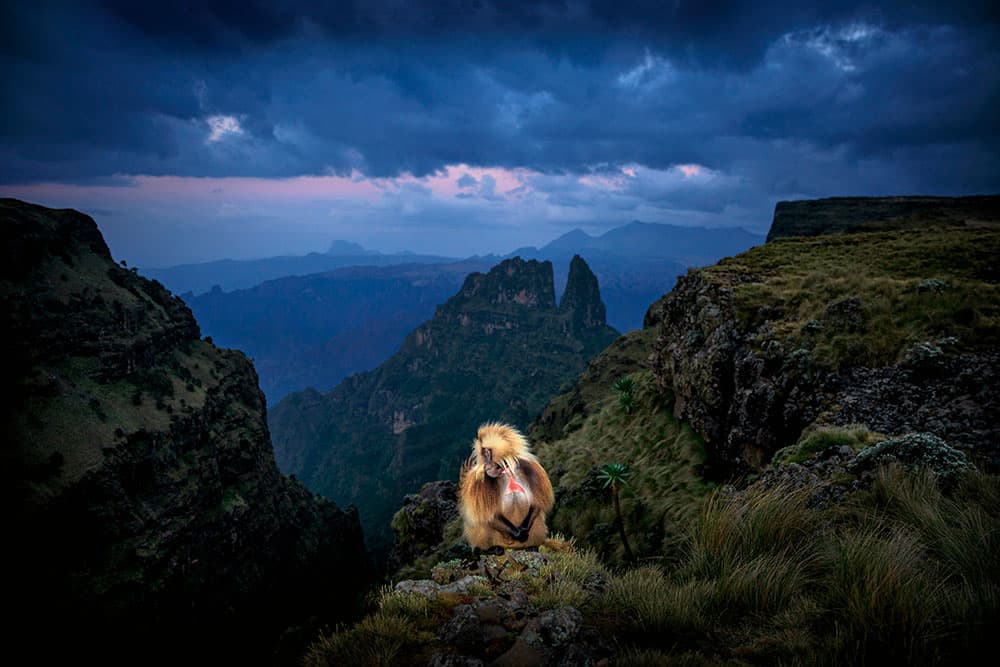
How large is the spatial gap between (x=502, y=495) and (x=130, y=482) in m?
68.3

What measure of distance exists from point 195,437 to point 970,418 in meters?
79.5

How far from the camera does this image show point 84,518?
155ft

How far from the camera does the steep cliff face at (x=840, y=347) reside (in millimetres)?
6852

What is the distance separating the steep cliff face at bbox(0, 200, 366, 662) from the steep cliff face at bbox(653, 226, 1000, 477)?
162 feet

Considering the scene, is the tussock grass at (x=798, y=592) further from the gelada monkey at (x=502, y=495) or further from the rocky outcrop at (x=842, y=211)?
the rocky outcrop at (x=842, y=211)

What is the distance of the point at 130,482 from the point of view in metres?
52.7

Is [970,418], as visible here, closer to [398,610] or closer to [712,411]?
[712,411]

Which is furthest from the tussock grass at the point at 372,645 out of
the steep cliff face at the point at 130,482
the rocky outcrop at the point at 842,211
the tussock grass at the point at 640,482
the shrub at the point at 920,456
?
the rocky outcrop at the point at 842,211

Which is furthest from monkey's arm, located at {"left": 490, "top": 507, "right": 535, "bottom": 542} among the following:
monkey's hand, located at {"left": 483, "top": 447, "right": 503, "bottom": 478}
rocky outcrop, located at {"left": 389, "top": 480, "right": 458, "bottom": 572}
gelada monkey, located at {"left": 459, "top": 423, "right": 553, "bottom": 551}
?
rocky outcrop, located at {"left": 389, "top": 480, "right": 458, "bottom": 572}

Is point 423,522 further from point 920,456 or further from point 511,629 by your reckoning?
point 920,456

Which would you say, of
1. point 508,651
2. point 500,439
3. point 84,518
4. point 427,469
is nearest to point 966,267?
point 500,439

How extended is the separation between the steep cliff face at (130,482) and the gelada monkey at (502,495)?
49324 millimetres

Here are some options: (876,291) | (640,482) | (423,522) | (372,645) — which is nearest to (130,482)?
(423,522)

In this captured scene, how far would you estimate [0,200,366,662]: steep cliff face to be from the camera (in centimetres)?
4378
